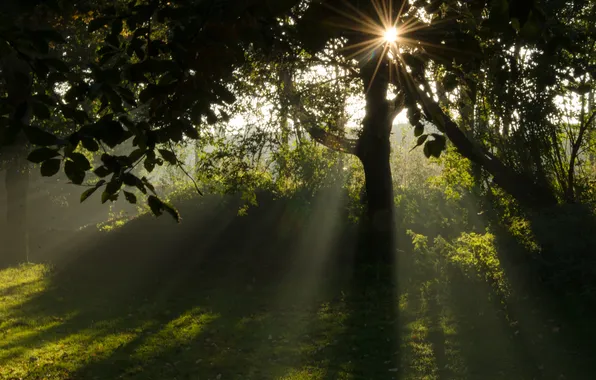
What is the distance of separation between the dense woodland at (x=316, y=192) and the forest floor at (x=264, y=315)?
0.06 m

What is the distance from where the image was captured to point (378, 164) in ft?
44.7

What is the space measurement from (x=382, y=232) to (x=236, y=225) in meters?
4.98

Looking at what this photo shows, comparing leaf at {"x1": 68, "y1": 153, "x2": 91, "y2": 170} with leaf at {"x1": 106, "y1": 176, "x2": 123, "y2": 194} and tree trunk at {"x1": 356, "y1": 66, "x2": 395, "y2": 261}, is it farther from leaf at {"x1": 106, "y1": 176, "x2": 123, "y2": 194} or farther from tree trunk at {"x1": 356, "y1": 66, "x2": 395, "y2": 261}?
tree trunk at {"x1": 356, "y1": 66, "x2": 395, "y2": 261}

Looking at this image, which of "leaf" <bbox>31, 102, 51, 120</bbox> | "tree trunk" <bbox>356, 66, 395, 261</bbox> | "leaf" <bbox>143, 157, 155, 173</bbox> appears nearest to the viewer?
"leaf" <bbox>31, 102, 51, 120</bbox>

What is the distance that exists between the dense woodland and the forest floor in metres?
0.06

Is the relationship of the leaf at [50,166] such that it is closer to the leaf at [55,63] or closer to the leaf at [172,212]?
the leaf at [55,63]

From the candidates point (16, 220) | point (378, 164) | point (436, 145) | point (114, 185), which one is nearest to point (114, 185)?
point (114, 185)

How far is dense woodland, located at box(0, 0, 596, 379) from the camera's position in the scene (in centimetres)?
363

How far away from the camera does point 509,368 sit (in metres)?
7.07

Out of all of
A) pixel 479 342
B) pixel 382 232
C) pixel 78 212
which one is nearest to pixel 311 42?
pixel 479 342

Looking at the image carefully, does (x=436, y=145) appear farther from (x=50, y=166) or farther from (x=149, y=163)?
(x=50, y=166)

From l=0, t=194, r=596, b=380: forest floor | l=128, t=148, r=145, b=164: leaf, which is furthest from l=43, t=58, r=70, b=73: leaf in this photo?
l=0, t=194, r=596, b=380: forest floor

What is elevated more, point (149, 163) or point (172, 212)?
point (149, 163)

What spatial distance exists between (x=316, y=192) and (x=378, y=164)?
11.9 ft
